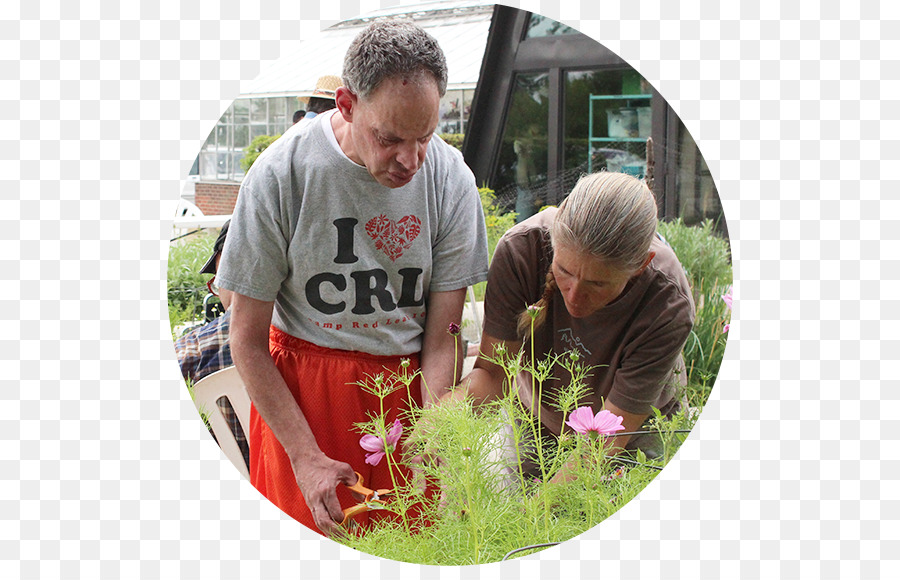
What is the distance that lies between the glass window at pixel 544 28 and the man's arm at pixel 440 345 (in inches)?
27.3

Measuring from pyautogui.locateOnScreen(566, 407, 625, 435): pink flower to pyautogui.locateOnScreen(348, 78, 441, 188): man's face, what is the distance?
0.44m

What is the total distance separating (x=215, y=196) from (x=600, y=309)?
781mm

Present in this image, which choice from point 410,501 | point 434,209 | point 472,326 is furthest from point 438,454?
point 434,209

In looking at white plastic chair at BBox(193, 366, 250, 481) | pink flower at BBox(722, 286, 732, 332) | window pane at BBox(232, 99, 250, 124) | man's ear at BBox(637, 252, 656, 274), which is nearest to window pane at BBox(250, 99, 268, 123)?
window pane at BBox(232, 99, 250, 124)

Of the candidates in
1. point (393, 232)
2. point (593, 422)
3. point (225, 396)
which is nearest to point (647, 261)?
point (593, 422)

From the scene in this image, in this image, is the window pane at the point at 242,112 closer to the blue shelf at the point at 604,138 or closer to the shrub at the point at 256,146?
the shrub at the point at 256,146

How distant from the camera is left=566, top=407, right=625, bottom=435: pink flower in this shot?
1083mm

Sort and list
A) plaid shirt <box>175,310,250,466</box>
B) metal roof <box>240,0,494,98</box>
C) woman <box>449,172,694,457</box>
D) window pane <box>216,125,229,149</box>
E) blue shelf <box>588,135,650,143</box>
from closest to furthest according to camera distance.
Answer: woman <box>449,172,694,457</box> → metal roof <box>240,0,494,98</box> → window pane <box>216,125,229,149</box> → blue shelf <box>588,135,650,143</box> → plaid shirt <box>175,310,250,466</box>

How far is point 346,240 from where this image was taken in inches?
45.2

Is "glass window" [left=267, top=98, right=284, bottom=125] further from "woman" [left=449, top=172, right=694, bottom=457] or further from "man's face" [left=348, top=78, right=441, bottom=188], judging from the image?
"woman" [left=449, top=172, right=694, bottom=457]

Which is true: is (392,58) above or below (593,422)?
above

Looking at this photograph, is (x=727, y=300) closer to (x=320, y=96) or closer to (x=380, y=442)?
(x=380, y=442)

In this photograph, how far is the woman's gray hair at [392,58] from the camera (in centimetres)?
101

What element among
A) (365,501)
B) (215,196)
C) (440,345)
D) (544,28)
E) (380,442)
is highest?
(544,28)
